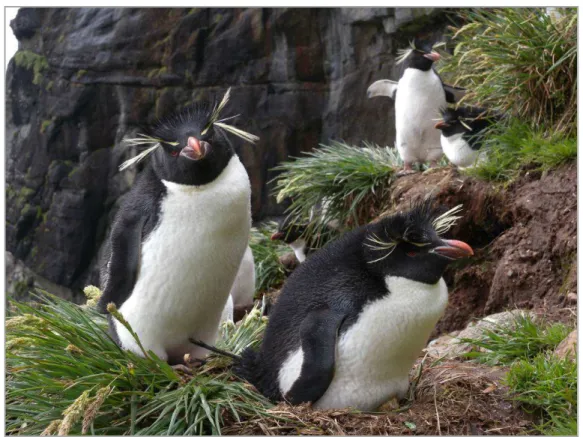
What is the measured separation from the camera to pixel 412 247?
182cm

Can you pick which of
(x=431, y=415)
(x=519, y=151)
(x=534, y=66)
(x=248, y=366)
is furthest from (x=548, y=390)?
(x=534, y=66)

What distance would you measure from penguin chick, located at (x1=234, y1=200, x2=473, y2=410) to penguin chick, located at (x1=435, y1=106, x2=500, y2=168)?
2.10 m

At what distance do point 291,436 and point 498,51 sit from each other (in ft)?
7.77

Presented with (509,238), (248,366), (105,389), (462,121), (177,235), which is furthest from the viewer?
(462,121)

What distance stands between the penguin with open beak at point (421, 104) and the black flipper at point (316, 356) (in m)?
2.62

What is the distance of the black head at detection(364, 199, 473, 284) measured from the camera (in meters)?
1.77

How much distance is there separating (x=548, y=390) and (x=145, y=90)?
6.71 meters

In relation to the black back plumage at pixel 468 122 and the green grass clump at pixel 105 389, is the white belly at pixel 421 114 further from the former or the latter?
the green grass clump at pixel 105 389

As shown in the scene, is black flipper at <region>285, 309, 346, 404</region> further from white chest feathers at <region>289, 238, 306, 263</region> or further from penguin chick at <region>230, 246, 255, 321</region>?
white chest feathers at <region>289, 238, 306, 263</region>

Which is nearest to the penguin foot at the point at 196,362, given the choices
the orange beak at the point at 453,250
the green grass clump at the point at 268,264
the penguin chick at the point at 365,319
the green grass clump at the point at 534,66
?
the penguin chick at the point at 365,319

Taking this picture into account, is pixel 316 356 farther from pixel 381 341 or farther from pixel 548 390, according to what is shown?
pixel 548 390

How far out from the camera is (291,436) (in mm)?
1678

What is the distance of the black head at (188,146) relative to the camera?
1.81 m

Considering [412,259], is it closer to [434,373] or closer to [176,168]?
[434,373]
